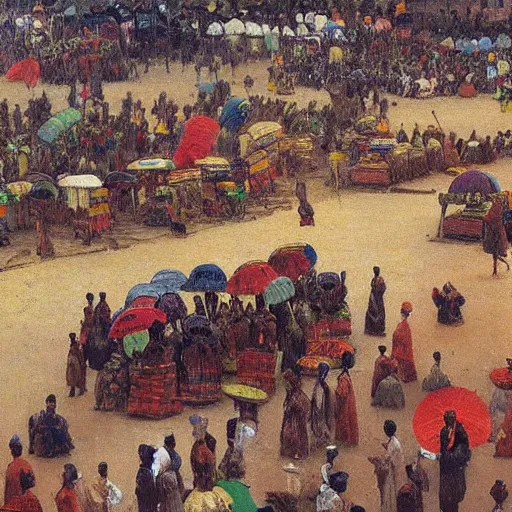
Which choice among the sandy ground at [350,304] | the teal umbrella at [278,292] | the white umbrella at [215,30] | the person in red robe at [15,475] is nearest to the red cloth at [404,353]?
the sandy ground at [350,304]

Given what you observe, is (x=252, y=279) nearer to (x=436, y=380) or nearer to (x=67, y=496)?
(x=436, y=380)

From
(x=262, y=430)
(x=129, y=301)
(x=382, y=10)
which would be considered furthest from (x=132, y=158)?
(x=382, y=10)

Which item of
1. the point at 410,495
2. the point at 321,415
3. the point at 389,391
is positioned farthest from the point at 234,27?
the point at 410,495

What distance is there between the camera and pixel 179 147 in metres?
23.1

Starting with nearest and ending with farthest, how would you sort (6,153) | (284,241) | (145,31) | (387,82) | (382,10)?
(284,241) → (6,153) → (387,82) → (145,31) → (382,10)

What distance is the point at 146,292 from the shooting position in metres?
13.9

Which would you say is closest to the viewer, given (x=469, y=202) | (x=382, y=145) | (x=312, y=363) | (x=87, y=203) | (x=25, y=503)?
(x=25, y=503)

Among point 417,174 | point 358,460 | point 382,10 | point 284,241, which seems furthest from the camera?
point 382,10

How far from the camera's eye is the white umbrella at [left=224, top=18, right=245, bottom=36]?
39438 millimetres

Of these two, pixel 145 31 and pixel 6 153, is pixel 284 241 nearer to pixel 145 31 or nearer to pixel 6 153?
pixel 6 153

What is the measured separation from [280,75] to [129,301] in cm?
2269

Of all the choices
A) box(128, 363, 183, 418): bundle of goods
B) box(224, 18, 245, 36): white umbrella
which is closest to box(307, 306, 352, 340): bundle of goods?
box(128, 363, 183, 418): bundle of goods

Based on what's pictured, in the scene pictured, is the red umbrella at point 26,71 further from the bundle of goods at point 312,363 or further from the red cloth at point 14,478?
the red cloth at point 14,478

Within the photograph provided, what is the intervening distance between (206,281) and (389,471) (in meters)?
4.66
